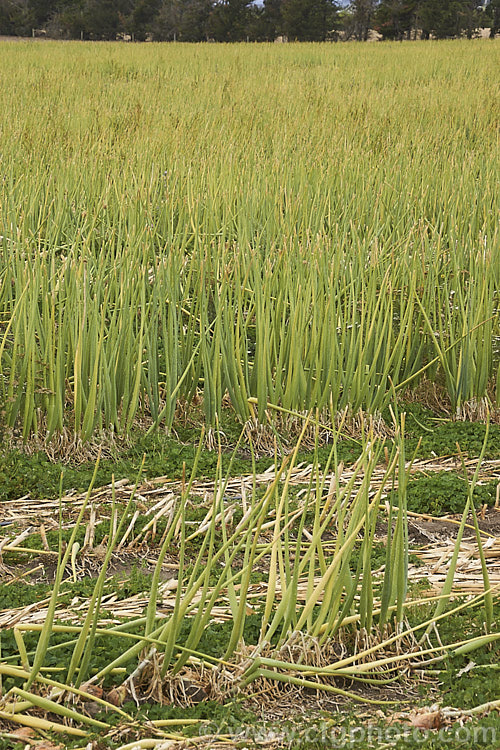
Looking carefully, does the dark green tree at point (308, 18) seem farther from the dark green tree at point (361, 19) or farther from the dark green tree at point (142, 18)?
the dark green tree at point (142, 18)

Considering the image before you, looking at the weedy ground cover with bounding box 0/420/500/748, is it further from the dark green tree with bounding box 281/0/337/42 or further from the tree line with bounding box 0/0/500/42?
the dark green tree with bounding box 281/0/337/42

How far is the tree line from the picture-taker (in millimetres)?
23297

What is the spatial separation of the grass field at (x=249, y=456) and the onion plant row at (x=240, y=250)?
0.02 m

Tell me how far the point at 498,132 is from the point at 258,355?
3.86 m

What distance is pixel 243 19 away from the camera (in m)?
24.9

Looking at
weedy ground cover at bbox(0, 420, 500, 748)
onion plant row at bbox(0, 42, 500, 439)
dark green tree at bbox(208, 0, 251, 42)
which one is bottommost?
weedy ground cover at bbox(0, 420, 500, 748)

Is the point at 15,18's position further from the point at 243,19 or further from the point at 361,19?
the point at 361,19

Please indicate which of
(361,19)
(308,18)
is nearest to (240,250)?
(308,18)

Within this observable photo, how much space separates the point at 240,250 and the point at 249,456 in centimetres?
75

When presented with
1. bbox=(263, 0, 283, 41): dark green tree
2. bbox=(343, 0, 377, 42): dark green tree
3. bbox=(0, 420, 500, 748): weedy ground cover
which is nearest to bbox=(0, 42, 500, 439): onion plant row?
bbox=(0, 420, 500, 748): weedy ground cover

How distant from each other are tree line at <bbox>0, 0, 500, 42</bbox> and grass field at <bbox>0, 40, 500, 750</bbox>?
21.1 meters

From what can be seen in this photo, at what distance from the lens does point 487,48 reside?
1380 centimetres

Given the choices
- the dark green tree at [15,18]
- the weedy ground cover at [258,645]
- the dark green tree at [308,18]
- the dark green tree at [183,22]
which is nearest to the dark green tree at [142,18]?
the dark green tree at [183,22]

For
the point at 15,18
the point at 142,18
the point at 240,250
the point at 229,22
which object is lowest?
the point at 240,250
